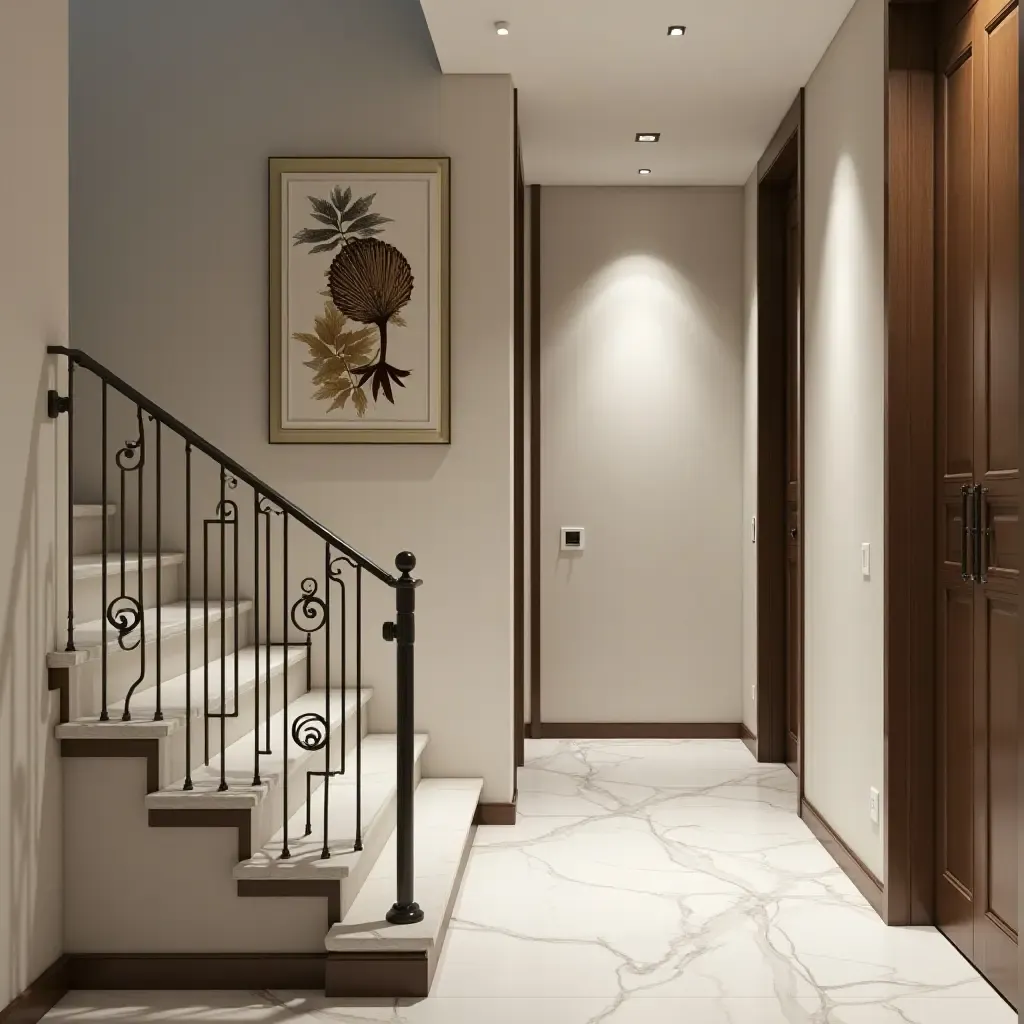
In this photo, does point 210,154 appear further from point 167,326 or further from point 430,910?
point 430,910

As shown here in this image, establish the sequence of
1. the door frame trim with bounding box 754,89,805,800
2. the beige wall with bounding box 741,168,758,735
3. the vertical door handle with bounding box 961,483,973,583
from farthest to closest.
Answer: the beige wall with bounding box 741,168,758,735
the door frame trim with bounding box 754,89,805,800
the vertical door handle with bounding box 961,483,973,583

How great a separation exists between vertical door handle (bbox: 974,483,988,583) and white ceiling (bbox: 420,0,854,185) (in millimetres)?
1710

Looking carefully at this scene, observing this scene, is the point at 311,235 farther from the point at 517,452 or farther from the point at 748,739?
the point at 748,739

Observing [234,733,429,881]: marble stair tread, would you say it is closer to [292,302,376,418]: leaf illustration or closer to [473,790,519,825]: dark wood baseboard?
[473,790,519,825]: dark wood baseboard

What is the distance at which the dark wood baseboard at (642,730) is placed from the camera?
5.86 meters

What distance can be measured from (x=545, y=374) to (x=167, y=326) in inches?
81.3

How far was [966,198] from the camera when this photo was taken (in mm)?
3076

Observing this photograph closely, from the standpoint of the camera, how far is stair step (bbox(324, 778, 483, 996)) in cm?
283

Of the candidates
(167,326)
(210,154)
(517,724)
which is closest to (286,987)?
(517,724)

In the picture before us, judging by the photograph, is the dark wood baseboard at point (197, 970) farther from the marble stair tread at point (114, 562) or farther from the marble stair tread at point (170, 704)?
the marble stair tread at point (114, 562)

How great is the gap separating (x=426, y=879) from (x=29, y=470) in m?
1.53

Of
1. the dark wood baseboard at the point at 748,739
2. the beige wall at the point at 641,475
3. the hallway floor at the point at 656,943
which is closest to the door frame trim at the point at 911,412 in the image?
the hallway floor at the point at 656,943

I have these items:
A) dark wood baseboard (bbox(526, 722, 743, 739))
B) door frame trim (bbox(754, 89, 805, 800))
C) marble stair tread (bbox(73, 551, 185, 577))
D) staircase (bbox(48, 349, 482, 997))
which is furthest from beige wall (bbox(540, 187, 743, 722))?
staircase (bbox(48, 349, 482, 997))

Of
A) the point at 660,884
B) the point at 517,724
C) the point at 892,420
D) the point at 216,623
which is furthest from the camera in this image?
the point at 517,724
